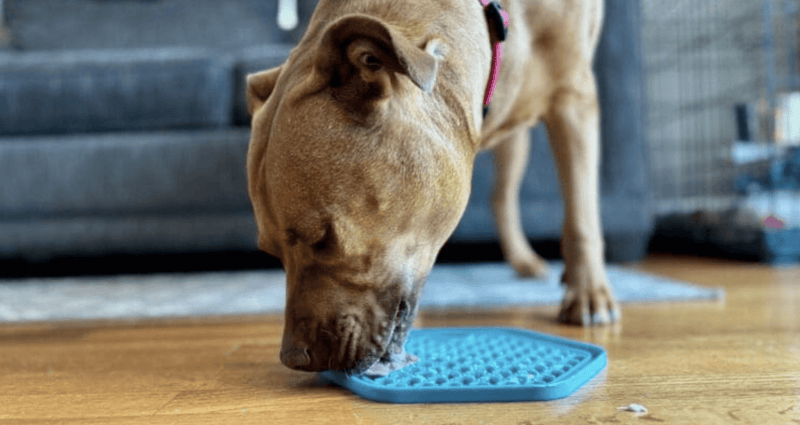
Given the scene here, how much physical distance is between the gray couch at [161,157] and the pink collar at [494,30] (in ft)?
4.18

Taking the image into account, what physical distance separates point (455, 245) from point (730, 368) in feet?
5.26

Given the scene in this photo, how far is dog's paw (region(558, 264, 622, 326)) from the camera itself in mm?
1348

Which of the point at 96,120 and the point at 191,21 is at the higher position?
the point at 191,21

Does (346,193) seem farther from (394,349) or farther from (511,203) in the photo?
(511,203)

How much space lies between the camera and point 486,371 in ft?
2.93

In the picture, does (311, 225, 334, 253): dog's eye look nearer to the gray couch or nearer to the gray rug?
the gray rug

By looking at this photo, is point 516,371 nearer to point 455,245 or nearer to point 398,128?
point 398,128

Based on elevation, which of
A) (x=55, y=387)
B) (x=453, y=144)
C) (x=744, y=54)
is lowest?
(x=55, y=387)

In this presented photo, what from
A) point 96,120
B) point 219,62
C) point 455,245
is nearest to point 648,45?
point 455,245

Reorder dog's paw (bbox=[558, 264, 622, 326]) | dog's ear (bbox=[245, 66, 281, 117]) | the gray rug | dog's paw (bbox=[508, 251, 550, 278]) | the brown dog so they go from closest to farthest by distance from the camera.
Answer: the brown dog < dog's ear (bbox=[245, 66, 281, 117]) < dog's paw (bbox=[558, 264, 622, 326]) < the gray rug < dog's paw (bbox=[508, 251, 550, 278])

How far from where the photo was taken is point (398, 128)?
90 cm

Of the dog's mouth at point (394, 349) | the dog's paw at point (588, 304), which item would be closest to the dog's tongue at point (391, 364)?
the dog's mouth at point (394, 349)

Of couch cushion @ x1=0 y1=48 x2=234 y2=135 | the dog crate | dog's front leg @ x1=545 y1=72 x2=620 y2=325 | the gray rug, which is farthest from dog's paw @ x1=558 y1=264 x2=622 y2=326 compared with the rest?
couch cushion @ x1=0 y1=48 x2=234 y2=135

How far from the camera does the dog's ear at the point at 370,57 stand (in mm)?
784
